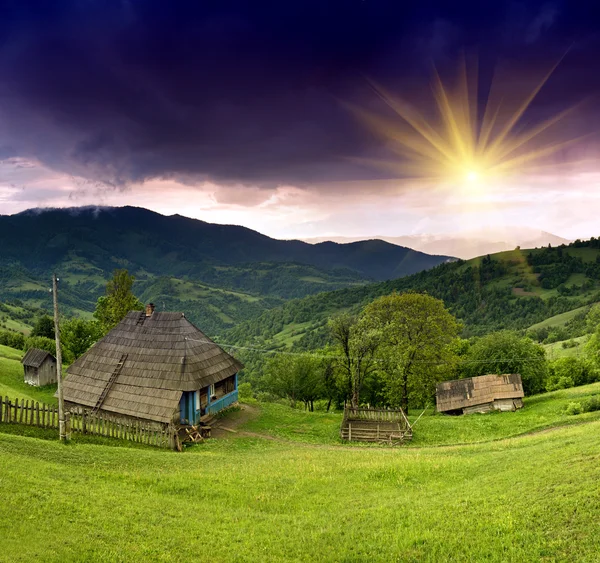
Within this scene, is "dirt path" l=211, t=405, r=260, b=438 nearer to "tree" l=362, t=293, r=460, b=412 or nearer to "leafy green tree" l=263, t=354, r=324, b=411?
"tree" l=362, t=293, r=460, b=412

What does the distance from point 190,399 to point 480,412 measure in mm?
24797

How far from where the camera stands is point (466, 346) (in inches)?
1966

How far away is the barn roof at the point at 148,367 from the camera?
28.3 metres

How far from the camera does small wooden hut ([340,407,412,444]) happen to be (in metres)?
27.0

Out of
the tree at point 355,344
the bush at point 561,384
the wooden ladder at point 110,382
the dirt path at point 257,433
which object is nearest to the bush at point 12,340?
the wooden ladder at point 110,382

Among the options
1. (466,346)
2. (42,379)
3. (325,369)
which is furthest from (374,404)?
(42,379)

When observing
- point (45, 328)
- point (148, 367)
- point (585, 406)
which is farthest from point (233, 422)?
point (45, 328)

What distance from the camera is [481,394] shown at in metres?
34.9

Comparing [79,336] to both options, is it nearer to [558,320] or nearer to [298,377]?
[298,377]

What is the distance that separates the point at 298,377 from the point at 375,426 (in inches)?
834

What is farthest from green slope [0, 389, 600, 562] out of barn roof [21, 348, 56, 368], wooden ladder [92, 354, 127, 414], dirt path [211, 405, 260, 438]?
barn roof [21, 348, 56, 368]

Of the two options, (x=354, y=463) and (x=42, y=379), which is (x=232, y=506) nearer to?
→ (x=354, y=463)

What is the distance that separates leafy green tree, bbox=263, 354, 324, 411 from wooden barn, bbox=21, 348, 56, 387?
24319mm

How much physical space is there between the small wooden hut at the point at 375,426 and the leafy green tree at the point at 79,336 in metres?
36.5
